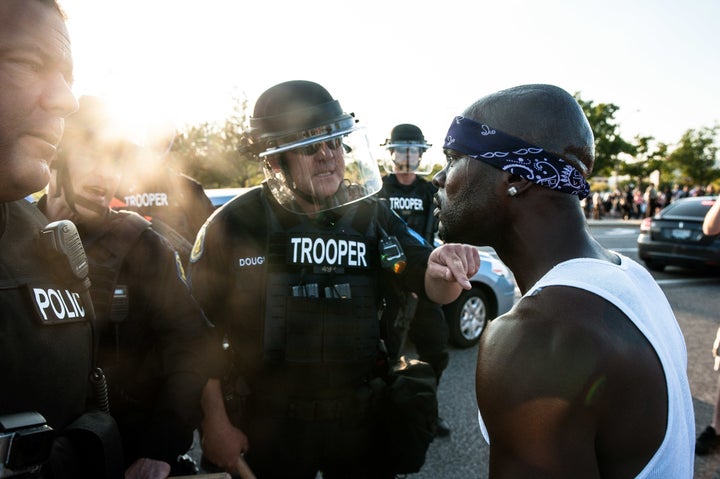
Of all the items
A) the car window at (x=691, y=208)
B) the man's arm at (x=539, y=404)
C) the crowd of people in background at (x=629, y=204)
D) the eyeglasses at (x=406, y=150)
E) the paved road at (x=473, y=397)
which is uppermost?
the eyeglasses at (x=406, y=150)

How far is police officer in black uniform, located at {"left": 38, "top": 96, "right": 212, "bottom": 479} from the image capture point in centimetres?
173

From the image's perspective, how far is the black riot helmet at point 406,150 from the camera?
526 centimetres

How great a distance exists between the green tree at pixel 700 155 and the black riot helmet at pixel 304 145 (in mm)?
52557

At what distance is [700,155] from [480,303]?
4958 cm

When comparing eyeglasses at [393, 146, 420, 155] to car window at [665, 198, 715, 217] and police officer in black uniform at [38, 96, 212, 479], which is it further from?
car window at [665, 198, 715, 217]

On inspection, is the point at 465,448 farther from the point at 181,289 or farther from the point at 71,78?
Result: the point at 71,78

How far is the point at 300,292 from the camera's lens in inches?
82.8

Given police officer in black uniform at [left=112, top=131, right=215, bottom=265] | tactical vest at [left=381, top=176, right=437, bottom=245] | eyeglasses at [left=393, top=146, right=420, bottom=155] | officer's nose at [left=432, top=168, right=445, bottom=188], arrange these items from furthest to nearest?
eyeglasses at [left=393, top=146, right=420, bottom=155] < tactical vest at [left=381, top=176, right=437, bottom=245] < police officer in black uniform at [left=112, top=131, right=215, bottom=265] < officer's nose at [left=432, top=168, right=445, bottom=188]

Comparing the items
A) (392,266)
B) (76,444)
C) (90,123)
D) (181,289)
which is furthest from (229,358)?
(90,123)

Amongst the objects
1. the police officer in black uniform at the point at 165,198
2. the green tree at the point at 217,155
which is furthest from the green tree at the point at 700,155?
the police officer in black uniform at the point at 165,198

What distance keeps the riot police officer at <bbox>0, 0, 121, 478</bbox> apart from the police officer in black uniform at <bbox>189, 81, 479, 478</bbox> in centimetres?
85

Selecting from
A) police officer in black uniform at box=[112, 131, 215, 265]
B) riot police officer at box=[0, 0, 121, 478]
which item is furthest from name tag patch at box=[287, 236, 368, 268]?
police officer in black uniform at box=[112, 131, 215, 265]

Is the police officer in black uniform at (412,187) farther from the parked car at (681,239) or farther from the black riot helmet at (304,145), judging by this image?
the parked car at (681,239)

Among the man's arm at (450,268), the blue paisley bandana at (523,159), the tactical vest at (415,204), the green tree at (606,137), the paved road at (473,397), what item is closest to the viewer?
the blue paisley bandana at (523,159)
